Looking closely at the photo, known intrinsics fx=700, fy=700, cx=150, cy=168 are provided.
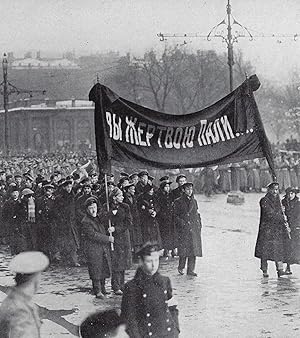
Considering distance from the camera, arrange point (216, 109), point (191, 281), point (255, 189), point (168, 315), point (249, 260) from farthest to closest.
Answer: point (255, 189) < point (249, 260) < point (191, 281) < point (216, 109) < point (168, 315)

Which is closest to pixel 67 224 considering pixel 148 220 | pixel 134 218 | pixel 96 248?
pixel 134 218

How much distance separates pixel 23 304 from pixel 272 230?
592cm

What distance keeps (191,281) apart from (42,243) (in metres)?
→ 3.16

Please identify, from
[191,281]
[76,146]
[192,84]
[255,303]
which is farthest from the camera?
[76,146]

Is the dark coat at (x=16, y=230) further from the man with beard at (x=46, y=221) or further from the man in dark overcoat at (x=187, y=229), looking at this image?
the man in dark overcoat at (x=187, y=229)

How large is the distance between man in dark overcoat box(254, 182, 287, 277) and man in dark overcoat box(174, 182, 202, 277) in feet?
3.17

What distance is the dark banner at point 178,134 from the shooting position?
274 inches

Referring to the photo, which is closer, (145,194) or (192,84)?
(145,194)

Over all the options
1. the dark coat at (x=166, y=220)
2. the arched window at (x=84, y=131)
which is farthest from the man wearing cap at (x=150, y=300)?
the arched window at (x=84, y=131)

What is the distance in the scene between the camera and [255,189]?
909 inches

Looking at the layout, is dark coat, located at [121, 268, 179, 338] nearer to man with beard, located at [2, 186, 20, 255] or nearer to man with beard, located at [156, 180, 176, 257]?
man with beard, located at [156, 180, 176, 257]

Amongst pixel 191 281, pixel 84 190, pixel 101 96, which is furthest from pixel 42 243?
pixel 101 96

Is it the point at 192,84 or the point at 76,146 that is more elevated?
the point at 192,84

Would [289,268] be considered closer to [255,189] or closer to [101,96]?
[101,96]
